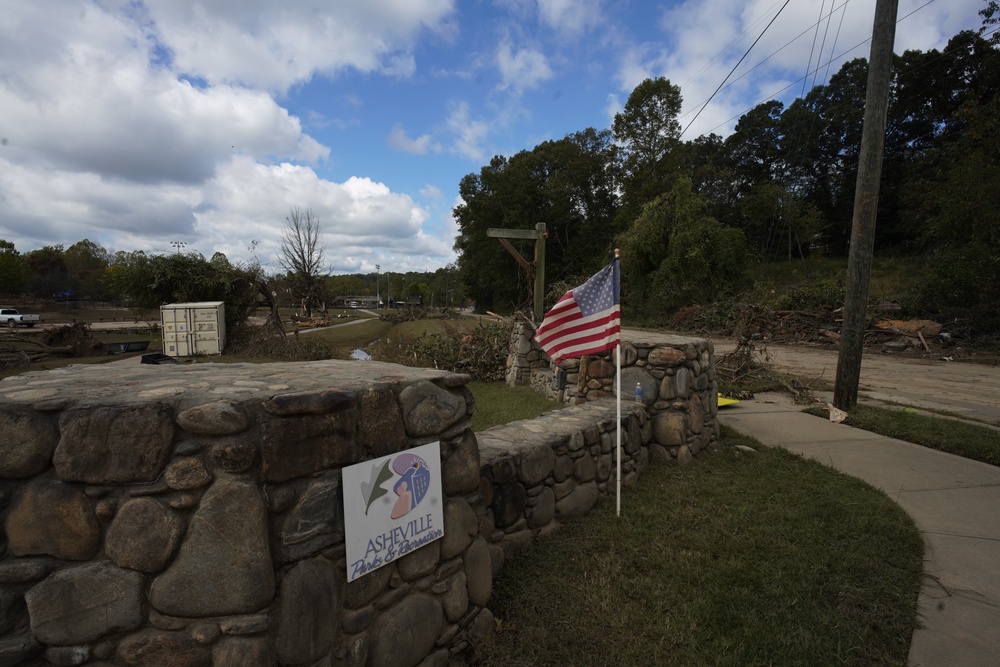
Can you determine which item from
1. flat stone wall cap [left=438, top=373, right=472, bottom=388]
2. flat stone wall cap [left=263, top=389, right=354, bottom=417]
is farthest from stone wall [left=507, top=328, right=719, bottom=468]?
flat stone wall cap [left=263, top=389, right=354, bottom=417]

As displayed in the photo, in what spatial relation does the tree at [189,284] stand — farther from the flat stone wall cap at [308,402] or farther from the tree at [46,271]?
the tree at [46,271]

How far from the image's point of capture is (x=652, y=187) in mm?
29859

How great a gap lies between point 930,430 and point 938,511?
2.65 metres

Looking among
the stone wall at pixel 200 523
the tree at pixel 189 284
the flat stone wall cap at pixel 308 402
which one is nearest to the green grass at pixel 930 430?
the stone wall at pixel 200 523

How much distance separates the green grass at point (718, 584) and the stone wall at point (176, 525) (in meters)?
1.14

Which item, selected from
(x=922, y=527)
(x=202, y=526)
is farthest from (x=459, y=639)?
(x=922, y=527)

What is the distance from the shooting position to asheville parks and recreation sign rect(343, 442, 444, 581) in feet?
6.45

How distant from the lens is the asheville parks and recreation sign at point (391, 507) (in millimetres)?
1965

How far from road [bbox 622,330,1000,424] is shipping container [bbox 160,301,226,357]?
587 inches

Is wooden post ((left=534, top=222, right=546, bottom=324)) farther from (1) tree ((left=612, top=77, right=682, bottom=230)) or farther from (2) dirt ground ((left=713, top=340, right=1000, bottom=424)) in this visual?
(1) tree ((left=612, top=77, right=682, bottom=230))

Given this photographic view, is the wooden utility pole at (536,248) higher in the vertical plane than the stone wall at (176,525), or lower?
higher

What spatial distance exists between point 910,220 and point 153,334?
40.5m

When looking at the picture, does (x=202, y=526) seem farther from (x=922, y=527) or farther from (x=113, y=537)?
(x=922, y=527)

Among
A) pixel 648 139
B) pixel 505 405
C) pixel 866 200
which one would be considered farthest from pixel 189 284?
pixel 648 139
